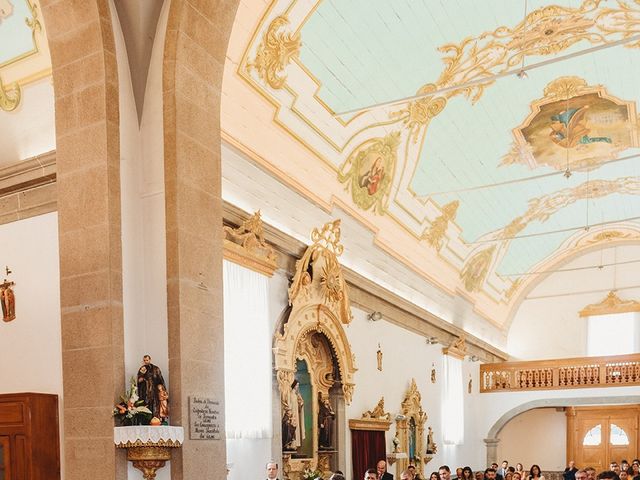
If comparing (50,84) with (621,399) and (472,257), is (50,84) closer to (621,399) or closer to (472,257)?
(472,257)

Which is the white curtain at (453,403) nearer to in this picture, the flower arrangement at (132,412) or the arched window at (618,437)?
the arched window at (618,437)

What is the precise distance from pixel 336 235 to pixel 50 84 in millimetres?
5660

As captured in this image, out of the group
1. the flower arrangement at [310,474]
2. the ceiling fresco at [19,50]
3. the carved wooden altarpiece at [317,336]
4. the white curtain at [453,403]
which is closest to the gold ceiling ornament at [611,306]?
the white curtain at [453,403]

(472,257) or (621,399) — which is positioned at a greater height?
(472,257)

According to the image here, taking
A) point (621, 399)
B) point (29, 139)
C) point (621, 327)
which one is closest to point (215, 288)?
point (29, 139)

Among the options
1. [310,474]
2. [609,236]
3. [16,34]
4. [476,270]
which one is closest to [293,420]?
[310,474]

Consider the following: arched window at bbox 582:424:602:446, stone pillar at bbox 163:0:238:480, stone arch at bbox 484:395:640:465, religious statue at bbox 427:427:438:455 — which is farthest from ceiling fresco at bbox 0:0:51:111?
arched window at bbox 582:424:602:446

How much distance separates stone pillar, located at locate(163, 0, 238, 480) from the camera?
250 inches

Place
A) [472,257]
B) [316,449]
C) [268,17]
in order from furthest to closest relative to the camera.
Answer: [472,257], [316,449], [268,17]

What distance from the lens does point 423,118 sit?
570 inches

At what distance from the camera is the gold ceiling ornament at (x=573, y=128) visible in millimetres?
15273

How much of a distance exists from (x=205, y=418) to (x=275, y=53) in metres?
5.90

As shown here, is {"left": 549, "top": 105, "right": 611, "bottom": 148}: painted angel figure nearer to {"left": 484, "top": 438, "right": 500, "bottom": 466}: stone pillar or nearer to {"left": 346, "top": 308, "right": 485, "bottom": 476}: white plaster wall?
{"left": 346, "top": 308, "right": 485, "bottom": 476}: white plaster wall

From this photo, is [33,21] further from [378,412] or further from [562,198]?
[562,198]
